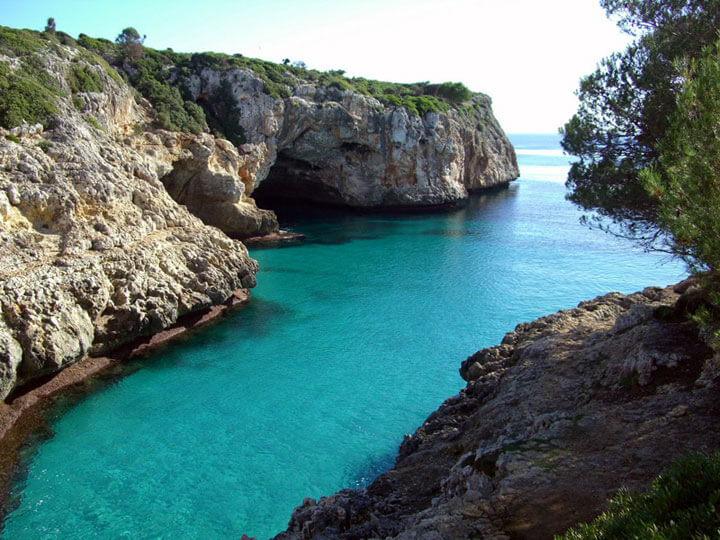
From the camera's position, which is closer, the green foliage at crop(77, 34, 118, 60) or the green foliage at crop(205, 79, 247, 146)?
the green foliage at crop(77, 34, 118, 60)

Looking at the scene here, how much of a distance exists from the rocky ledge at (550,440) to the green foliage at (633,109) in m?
3.39

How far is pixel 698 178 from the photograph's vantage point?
7.93 meters

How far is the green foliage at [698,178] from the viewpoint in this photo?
7.68m

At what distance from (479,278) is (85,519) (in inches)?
976

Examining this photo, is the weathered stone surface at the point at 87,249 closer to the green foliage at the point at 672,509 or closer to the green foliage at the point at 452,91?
the green foliage at the point at 672,509

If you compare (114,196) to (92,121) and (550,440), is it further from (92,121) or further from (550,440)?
(550,440)

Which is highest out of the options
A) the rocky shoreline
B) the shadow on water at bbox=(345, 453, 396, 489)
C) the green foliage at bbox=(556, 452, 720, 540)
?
the green foliage at bbox=(556, 452, 720, 540)

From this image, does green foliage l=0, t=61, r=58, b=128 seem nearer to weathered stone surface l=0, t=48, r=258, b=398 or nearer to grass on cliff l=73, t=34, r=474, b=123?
weathered stone surface l=0, t=48, r=258, b=398

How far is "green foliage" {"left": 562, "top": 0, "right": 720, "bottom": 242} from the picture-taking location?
1299 centimetres

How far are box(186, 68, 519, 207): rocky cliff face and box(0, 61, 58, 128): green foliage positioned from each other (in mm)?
16514

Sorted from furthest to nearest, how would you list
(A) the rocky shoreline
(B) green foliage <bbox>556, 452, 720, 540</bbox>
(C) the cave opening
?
(C) the cave opening < (A) the rocky shoreline < (B) green foliage <bbox>556, 452, 720, 540</bbox>

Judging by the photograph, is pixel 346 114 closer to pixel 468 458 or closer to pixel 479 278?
pixel 479 278

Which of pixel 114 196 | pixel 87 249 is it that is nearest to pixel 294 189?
pixel 114 196

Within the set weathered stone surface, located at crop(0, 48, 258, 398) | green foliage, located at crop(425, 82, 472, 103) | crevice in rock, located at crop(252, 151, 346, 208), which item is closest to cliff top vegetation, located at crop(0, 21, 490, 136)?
weathered stone surface, located at crop(0, 48, 258, 398)
